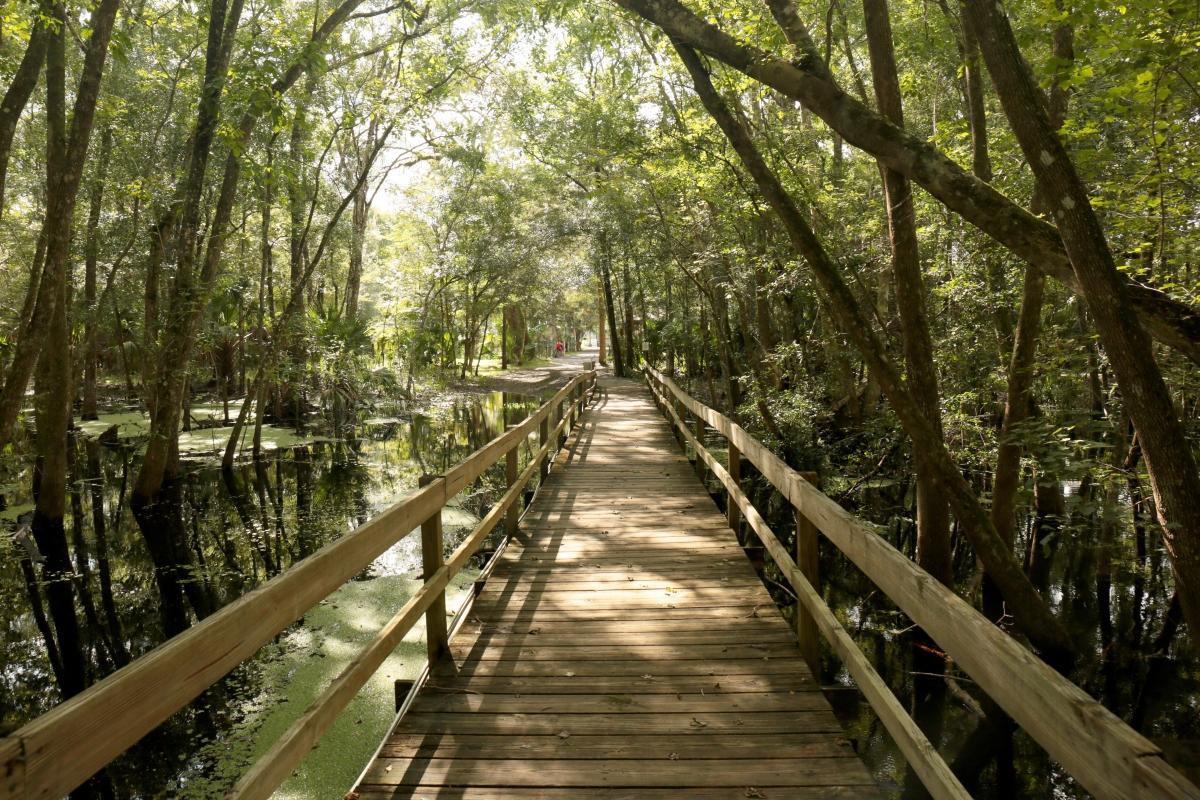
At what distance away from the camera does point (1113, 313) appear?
3.07 m

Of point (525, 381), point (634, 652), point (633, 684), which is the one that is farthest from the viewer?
point (525, 381)

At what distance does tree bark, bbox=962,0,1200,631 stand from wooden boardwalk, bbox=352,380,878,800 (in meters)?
1.82

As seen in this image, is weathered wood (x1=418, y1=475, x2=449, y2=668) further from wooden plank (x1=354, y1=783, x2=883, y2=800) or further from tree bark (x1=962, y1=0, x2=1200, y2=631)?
tree bark (x1=962, y1=0, x2=1200, y2=631)

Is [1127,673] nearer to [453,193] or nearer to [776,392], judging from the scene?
[776,392]

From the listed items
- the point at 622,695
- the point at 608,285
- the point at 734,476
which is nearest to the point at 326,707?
the point at 622,695

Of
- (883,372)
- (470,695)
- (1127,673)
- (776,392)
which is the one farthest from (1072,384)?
(470,695)

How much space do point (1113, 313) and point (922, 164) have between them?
145 cm

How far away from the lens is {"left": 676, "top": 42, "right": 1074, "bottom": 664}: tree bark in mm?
4949

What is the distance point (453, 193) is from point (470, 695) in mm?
23952

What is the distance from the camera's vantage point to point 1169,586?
7891 mm

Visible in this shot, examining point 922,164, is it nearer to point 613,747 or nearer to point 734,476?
point 734,476

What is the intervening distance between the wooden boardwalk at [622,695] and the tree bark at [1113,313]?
71.7 inches

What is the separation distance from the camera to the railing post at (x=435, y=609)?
3.33m

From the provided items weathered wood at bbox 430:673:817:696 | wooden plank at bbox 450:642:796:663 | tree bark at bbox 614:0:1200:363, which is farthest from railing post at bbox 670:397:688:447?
weathered wood at bbox 430:673:817:696
